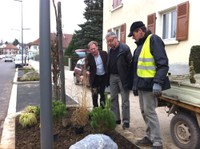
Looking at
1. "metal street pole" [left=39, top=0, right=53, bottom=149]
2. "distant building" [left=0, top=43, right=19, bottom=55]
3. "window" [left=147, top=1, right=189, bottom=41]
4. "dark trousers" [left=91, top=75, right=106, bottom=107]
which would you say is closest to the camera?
"metal street pole" [left=39, top=0, right=53, bottom=149]

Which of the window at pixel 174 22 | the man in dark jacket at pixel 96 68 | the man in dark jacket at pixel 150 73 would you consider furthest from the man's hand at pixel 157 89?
the window at pixel 174 22

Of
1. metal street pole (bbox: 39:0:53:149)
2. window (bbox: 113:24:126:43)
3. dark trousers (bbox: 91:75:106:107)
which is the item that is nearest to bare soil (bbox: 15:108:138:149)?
dark trousers (bbox: 91:75:106:107)

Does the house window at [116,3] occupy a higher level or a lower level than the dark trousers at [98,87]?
higher

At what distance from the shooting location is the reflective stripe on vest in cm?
471

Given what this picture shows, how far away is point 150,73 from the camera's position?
186 inches

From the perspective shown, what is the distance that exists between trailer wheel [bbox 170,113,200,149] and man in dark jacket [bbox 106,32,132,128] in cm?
110

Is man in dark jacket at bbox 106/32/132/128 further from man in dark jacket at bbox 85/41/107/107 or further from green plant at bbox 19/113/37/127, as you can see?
green plant at bbox 19/113/37/127

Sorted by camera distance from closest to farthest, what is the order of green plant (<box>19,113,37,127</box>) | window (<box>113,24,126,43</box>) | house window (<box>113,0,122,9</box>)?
green plant (<box>19,113,37,127</box>) < window (<box>113,24,126,43</box>) < house window (<box>113,0,122,9</box>)

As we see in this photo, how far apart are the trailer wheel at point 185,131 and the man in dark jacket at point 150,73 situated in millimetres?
529

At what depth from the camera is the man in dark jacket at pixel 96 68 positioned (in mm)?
6672

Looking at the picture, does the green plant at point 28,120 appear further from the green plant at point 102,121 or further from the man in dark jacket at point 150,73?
the man in dark jacket at point 150,73

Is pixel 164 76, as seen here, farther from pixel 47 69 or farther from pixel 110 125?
pixel 47 69

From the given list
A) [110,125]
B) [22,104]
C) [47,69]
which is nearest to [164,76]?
[110,125]

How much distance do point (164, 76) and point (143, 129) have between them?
242cm
